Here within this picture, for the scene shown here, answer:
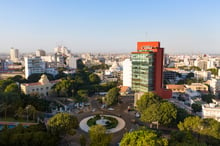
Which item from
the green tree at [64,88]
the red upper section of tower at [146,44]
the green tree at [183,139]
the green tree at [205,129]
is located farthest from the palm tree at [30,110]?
the red upper section of tower at [146,44]

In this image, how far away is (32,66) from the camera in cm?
6756

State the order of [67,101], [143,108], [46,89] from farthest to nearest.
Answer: [46,89] → [67,101] → [143,108]

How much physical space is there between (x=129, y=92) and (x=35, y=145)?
4242 centimetres

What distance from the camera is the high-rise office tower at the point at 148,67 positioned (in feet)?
124

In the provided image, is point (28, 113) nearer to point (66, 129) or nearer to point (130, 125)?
point (66, 129)

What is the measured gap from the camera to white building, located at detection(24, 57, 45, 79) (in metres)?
66.5

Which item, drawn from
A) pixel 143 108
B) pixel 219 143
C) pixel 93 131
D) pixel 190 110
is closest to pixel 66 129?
pixel 93 131

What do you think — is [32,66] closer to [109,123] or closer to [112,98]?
[112,98]

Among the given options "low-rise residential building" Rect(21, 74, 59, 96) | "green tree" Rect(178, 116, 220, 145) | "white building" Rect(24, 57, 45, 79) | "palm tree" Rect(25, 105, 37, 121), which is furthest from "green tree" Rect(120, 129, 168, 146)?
"white building" Rect(24, 57, 45, 79)

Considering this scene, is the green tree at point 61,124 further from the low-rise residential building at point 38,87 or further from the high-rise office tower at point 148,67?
the low-rise residential building at point 38,87

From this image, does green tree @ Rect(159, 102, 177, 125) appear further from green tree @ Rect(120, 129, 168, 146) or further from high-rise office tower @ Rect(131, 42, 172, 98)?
high-rise office tower @ Rect(131, 42, 172, 98)

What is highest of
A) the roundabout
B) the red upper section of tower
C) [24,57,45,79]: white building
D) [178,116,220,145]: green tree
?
the red upper section of tower

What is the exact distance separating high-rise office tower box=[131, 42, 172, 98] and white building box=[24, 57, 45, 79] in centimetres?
4638

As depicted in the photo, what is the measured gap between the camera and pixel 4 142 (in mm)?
17578
